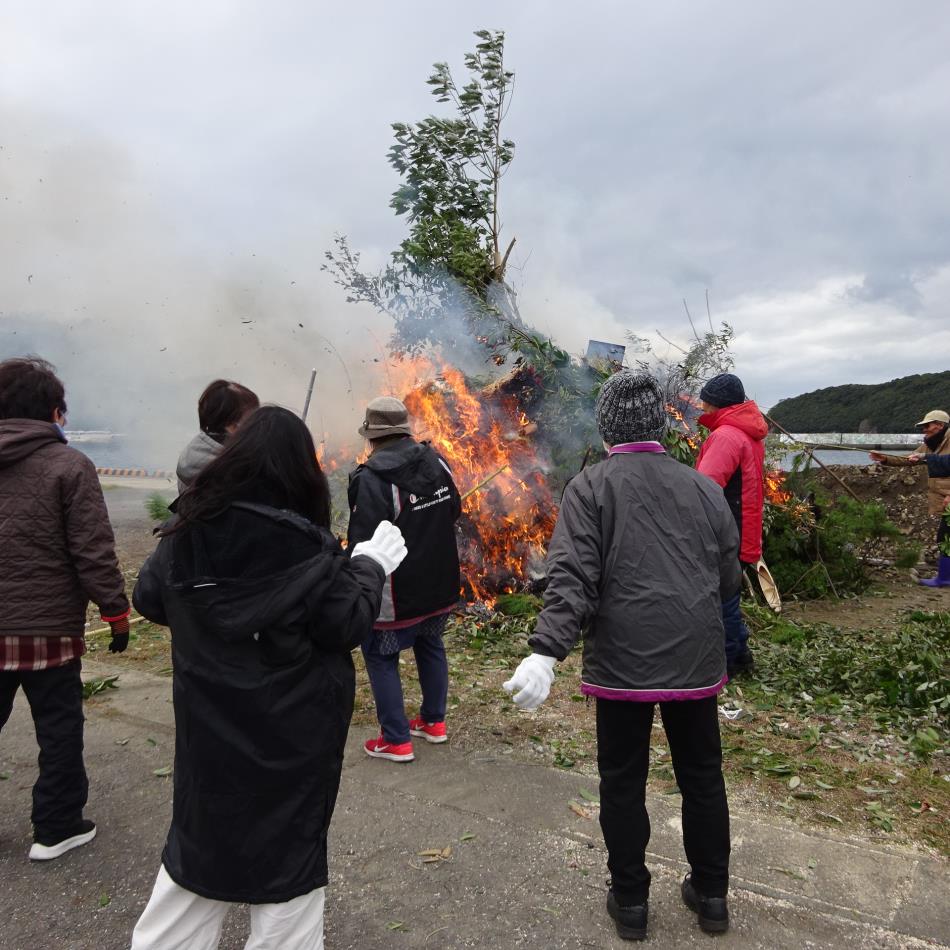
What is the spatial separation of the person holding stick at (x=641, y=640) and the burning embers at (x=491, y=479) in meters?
4.53

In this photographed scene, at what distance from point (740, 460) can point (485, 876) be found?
10.4ft

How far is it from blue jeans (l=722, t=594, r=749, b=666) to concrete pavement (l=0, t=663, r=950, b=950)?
1.77 m

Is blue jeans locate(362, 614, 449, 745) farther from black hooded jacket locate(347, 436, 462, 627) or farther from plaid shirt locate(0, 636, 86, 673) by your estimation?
plaid shirt locate(0, 636, 86, 673)

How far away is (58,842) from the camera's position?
10.7 feet

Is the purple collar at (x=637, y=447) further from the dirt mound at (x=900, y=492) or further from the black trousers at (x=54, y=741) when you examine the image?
the dirt mound at (x=900, y=492)

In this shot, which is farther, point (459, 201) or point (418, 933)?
point (459, 201)

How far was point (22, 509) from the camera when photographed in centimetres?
320

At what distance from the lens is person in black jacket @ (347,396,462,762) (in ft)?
13.7

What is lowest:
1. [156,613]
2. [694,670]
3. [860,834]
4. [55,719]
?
[860,834]

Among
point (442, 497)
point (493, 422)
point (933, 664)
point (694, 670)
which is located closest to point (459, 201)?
point (493, 422)

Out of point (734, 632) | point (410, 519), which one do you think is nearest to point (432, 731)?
point (410, 519)

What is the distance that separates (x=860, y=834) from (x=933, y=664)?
215 centimetres

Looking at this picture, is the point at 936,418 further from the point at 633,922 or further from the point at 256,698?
the point at 256,698

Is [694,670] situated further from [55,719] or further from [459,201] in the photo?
[459,201]
